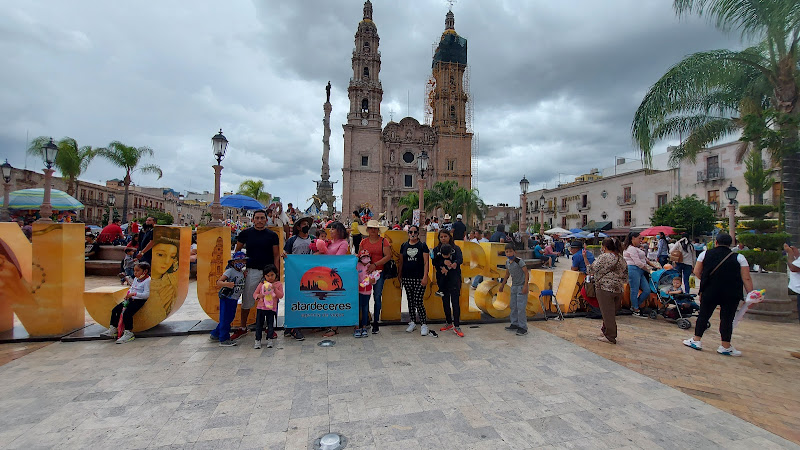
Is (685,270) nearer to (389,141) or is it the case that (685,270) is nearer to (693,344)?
(693,344)

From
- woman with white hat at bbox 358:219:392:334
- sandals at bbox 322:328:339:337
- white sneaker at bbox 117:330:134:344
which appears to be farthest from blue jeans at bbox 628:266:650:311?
white sneaker at bbox 117:330:134:344

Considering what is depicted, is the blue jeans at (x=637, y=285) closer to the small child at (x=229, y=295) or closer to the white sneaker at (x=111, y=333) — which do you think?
the small child at (x=229, y=295)

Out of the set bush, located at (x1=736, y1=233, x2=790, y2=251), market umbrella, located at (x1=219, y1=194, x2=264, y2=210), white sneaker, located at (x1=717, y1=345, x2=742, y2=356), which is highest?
market umbrella, located at (x1=219, y1=194, x2=264, y2=210)

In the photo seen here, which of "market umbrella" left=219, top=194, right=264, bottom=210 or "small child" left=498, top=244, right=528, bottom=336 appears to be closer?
"small child" left=498, top=244, right=528, bottom=336

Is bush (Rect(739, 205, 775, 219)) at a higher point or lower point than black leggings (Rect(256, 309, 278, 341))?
higher

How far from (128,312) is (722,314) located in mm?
7927

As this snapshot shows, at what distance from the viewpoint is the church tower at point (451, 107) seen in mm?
51375

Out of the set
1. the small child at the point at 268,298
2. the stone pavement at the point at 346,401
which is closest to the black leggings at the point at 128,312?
the stone pavement at the point at 346,401

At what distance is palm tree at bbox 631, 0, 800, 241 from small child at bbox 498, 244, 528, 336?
5089mm

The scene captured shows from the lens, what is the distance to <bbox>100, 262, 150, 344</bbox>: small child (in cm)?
477

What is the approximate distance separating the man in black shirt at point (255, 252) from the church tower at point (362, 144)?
42.0 metres

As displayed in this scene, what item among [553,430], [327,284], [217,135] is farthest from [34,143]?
[553,430]

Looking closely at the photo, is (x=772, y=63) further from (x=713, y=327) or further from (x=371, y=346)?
(x=371, y=346)

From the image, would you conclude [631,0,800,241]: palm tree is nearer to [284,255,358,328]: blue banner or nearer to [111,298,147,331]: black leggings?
[284,255,358,328]: blue banner
